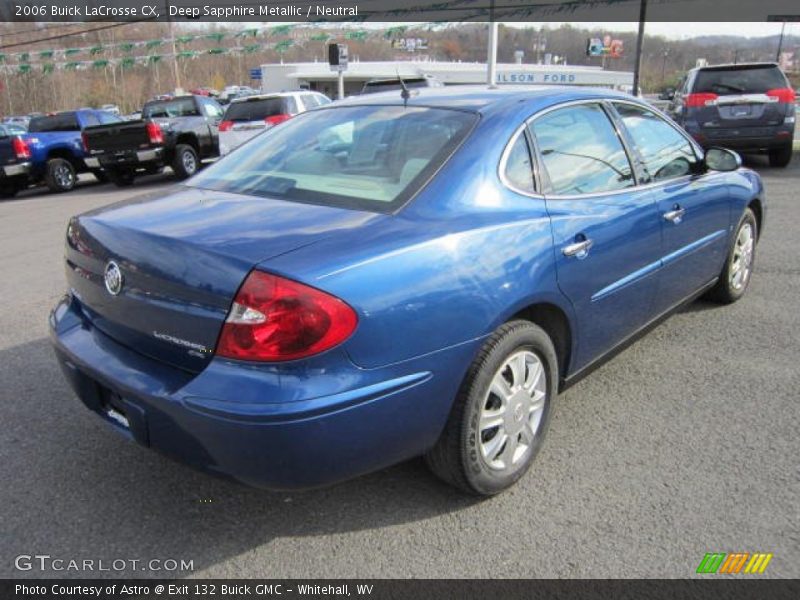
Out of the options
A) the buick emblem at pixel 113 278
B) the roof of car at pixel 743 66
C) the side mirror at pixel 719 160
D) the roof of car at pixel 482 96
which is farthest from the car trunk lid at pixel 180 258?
the roof of car at pixel 743 66

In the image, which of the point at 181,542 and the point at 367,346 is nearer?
the point at 367,346

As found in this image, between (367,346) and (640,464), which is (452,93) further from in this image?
(640,464)

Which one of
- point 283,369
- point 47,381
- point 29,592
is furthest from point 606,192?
point 47,381

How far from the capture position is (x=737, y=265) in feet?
15.4

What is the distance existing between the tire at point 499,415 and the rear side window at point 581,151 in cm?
75

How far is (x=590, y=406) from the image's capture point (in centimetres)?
336

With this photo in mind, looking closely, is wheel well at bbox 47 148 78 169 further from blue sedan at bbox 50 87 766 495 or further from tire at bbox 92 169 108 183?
blue sedan at bbox 50 87 766 495

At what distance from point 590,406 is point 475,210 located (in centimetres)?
146

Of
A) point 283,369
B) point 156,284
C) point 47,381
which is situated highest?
point 156,284

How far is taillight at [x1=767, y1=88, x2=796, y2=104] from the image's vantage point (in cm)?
1094

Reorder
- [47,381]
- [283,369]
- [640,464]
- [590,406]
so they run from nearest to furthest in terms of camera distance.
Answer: [283,369], [640,464], [590,406], [47,381]

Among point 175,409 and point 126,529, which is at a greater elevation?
point 175,409

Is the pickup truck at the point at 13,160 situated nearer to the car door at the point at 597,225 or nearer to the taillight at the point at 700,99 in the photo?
the taillight at the point at 700,99

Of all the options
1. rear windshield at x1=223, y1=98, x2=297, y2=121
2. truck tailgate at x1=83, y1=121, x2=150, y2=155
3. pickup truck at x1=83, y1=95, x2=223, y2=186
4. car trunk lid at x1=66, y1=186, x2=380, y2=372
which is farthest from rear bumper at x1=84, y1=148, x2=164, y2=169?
car trunk lid at x1=66, y1=186, x2=380, y2=372
